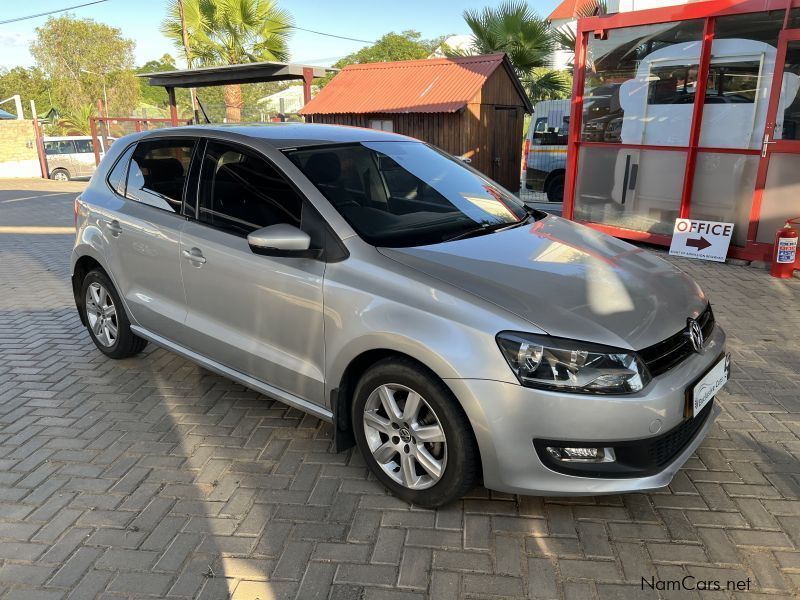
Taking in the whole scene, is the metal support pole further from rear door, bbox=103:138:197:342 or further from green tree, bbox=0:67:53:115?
green tree, bbox=0:67:53:115

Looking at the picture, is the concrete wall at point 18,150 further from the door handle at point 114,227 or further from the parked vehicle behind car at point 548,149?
the door handle at point 114,227

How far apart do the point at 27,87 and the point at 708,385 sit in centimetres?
5294

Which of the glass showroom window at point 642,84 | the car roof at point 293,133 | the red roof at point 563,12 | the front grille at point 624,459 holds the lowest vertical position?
the front grille at point 624,459

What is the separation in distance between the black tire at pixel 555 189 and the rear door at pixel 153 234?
32.5 ft

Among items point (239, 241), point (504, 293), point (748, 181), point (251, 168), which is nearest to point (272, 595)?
point (504, 293)

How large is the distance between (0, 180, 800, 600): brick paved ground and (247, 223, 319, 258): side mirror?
111cm

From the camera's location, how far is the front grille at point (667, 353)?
245cm

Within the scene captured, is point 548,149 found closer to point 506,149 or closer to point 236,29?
point 506,149

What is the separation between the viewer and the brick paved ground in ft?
7.81

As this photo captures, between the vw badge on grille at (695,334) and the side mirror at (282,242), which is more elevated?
the side mirror at (282,242)

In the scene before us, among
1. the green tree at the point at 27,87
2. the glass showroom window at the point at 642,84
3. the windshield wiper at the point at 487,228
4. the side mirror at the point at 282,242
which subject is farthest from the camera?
the green tree at the point at 27,87

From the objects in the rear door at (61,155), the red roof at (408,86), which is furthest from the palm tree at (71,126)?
the red roof at (408,86)

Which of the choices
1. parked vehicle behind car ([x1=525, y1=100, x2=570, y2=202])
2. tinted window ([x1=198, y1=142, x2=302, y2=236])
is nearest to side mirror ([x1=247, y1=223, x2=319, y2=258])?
tinted window ([x1=198, y1=142, x2=302, y2=236])

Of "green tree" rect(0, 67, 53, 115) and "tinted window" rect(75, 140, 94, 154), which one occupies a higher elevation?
"green tree" rect(0, 67, 53, 115)
